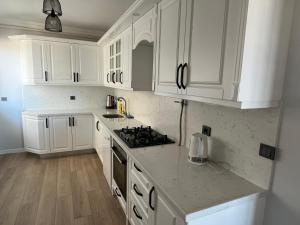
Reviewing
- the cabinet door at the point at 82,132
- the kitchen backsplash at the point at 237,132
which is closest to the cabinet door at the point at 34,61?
the cabinet door at the point at 82,132

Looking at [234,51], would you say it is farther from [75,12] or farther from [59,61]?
[59,61]

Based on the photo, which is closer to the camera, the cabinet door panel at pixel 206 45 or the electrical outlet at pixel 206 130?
the cabinet door panel at pixel 206 45

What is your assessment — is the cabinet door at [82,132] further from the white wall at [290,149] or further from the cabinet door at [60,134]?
the white wall at [290,149]

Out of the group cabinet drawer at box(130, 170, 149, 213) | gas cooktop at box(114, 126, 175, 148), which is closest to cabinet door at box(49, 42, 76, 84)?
gas cooktop at box(114, 126, 175, 148)

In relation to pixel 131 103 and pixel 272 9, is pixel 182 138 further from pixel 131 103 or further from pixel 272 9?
pixel 131 103

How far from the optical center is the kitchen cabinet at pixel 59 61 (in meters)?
3.53

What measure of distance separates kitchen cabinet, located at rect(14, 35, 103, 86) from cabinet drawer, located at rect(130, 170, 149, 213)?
284 cm

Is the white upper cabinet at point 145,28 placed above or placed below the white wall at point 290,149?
above

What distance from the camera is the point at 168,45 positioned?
1.49m

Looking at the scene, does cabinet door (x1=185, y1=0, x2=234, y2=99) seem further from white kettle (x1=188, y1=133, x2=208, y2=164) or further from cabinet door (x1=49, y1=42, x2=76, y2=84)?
cabinet door (x1=49, y1=42, x2=76, y2=84)

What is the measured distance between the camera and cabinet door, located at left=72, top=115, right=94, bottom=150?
12.4 ft

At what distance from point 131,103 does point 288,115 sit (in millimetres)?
2535

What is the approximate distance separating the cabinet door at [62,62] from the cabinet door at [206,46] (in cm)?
313

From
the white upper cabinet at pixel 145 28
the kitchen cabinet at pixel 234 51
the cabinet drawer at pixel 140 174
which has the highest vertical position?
Result: the white upper cabinet at pixel 145 28
